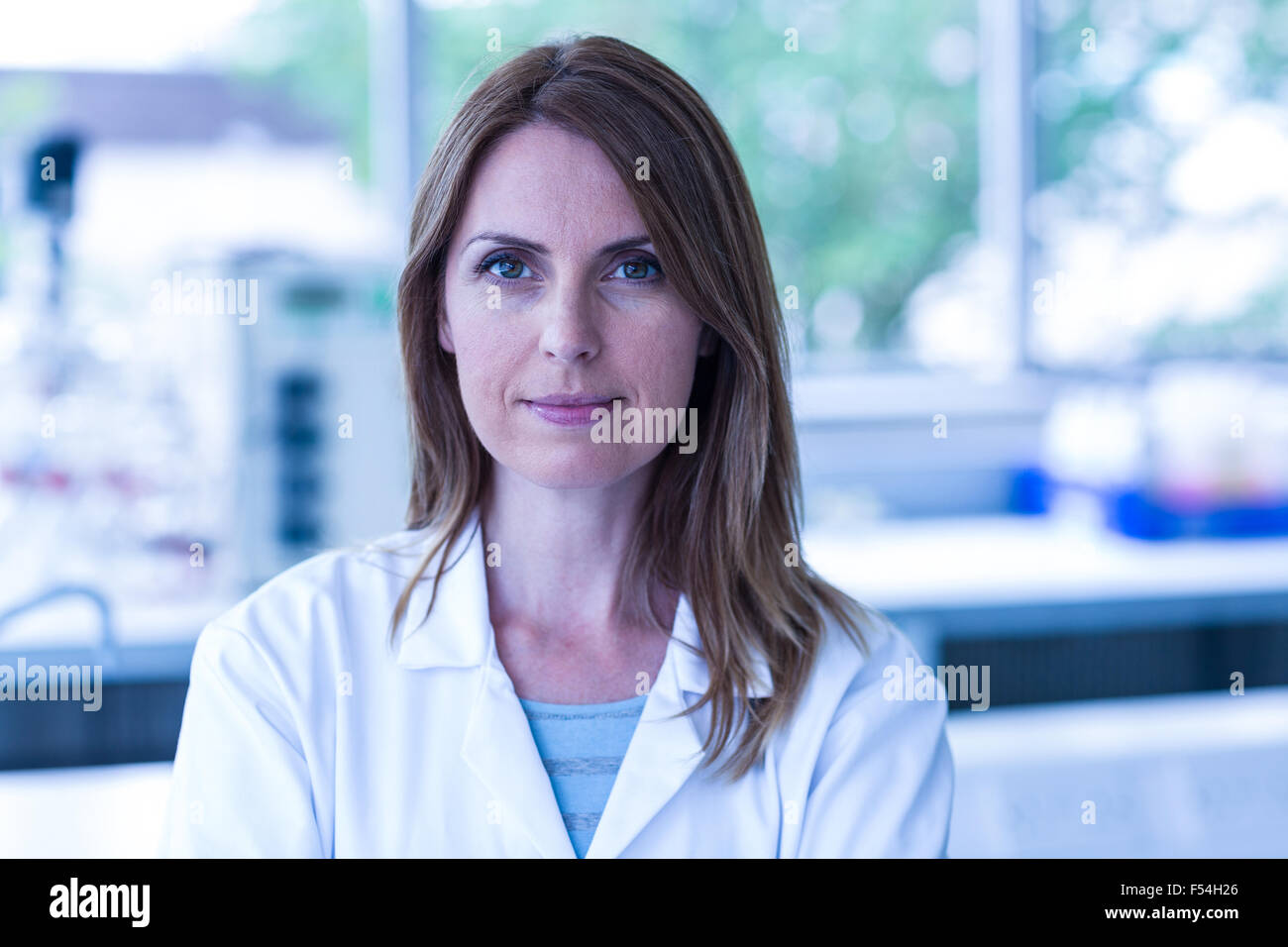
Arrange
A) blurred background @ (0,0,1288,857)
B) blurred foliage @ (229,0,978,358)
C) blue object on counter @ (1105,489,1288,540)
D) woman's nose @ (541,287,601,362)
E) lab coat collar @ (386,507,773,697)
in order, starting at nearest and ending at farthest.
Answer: woman's nose @ (541,287,601,362) < lab coat collar @ (386,507,773,697) < blurred background @ (0,0,1288,857) < blue object on counter @ (1105,489,1288,540) < blurred foliage @ (229,0,978,358)

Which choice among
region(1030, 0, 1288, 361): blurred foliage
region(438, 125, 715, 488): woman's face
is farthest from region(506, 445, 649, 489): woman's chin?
region(1030, 0, 1288, 361): blurred foliage

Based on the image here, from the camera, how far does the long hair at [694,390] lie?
3.55 ft

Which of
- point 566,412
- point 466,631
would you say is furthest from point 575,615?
point 566,412

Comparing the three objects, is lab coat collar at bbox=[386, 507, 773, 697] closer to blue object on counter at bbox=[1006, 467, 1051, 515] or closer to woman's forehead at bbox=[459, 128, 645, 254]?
woman's forehead at bbox=[459, 128, 645, 254]

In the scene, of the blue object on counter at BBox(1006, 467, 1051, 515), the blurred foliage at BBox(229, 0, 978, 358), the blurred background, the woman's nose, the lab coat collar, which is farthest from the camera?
the blue object on counter at BBox(1006, 467, 1051, 515)

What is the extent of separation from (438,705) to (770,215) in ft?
8.26

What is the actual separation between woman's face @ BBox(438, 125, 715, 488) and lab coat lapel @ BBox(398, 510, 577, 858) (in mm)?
174

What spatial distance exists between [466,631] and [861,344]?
2.57 meters

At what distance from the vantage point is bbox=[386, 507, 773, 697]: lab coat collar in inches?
45.1

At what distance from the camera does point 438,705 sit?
114 cm

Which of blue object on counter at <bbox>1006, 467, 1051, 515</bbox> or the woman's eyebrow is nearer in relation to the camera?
the woman's eyebrow

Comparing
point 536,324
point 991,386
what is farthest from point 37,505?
point 991,386

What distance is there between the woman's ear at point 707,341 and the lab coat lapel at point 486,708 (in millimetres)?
320

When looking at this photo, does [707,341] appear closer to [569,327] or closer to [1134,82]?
[569,327]
